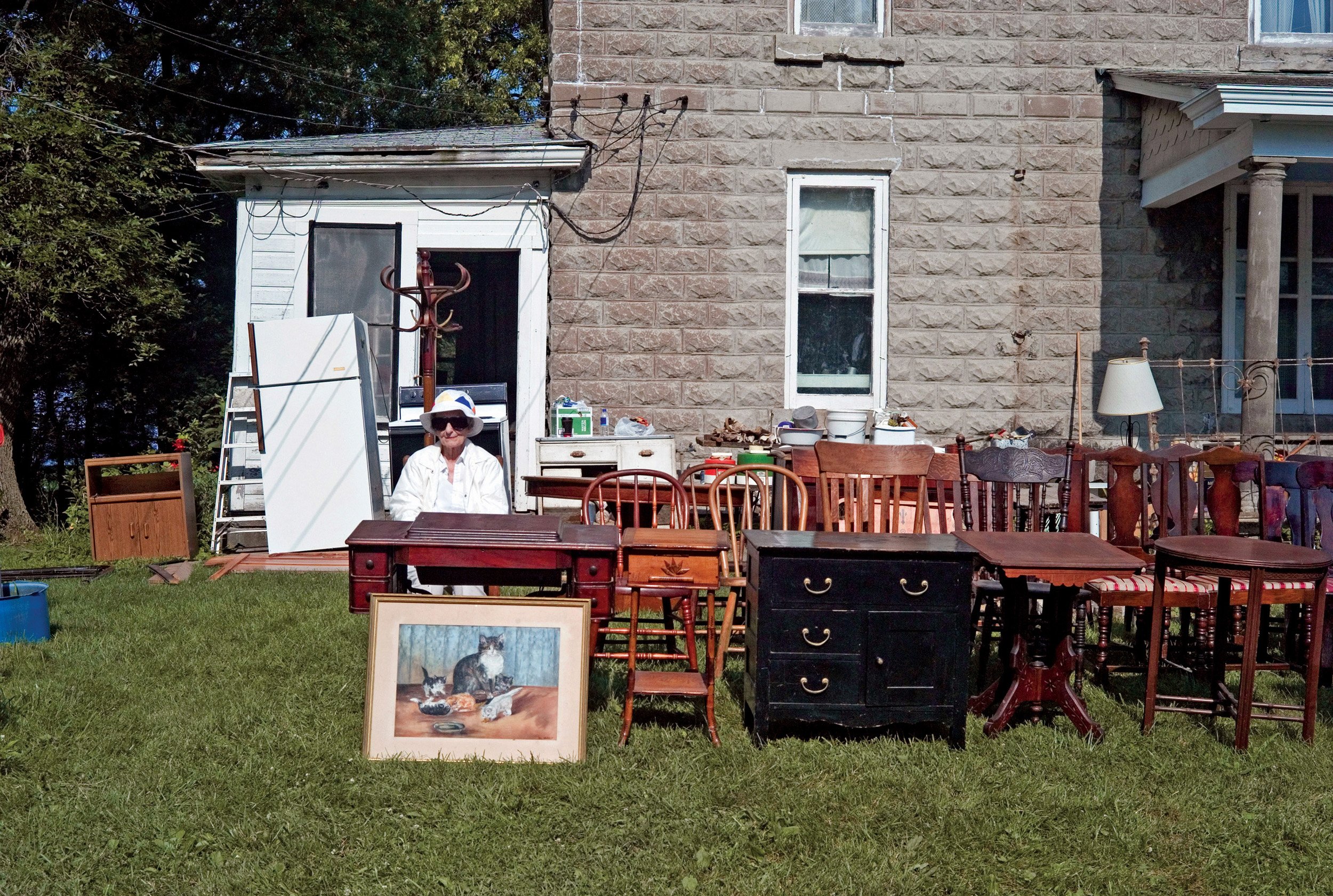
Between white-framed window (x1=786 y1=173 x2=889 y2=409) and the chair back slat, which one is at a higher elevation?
white-framed window (x1=786 y1=173 x2=889 y2=409)

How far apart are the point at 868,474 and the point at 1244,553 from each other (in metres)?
1.91

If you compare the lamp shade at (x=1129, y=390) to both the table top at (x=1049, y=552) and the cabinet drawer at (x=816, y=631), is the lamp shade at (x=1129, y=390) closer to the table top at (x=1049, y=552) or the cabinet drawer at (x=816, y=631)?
the table top at (x=1049, y=552)

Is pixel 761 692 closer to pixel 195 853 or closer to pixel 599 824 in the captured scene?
pixel 599 824

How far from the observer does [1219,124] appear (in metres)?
8.60

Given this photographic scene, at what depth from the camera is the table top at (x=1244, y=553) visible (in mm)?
4734

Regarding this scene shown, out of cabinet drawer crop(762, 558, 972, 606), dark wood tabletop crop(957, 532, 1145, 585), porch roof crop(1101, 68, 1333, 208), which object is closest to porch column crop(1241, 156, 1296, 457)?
porch roof crop(1101, 68, 1333, 208)

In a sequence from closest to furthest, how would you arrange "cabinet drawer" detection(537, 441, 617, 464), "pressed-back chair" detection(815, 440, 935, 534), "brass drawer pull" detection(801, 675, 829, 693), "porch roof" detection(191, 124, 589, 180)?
"brass drawer pull" detection(801, 675, 829, 693)
"pressed-back chair" detection(815, 440, 935, 534)
"cabinet drawer" detection(537, 441, 617, 464)
"porch roof" detection(191, 124, 589, 180)

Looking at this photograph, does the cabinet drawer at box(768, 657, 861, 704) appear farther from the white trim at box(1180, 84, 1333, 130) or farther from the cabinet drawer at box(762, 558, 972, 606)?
the white trim at box(1180, 84, 1333, 130)

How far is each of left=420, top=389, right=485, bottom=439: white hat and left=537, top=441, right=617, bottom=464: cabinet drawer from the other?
2.80m

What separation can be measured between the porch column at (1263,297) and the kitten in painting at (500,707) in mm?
6542

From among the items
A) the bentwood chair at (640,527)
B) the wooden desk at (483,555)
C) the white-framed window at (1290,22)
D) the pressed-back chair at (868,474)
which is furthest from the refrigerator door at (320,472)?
the white-framed window at (1290,22)

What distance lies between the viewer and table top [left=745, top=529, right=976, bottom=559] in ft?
15.3

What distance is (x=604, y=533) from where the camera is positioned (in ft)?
15.7

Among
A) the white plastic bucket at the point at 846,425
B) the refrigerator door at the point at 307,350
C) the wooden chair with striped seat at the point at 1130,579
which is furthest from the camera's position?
the white plastic bucket at the point at 846,425
